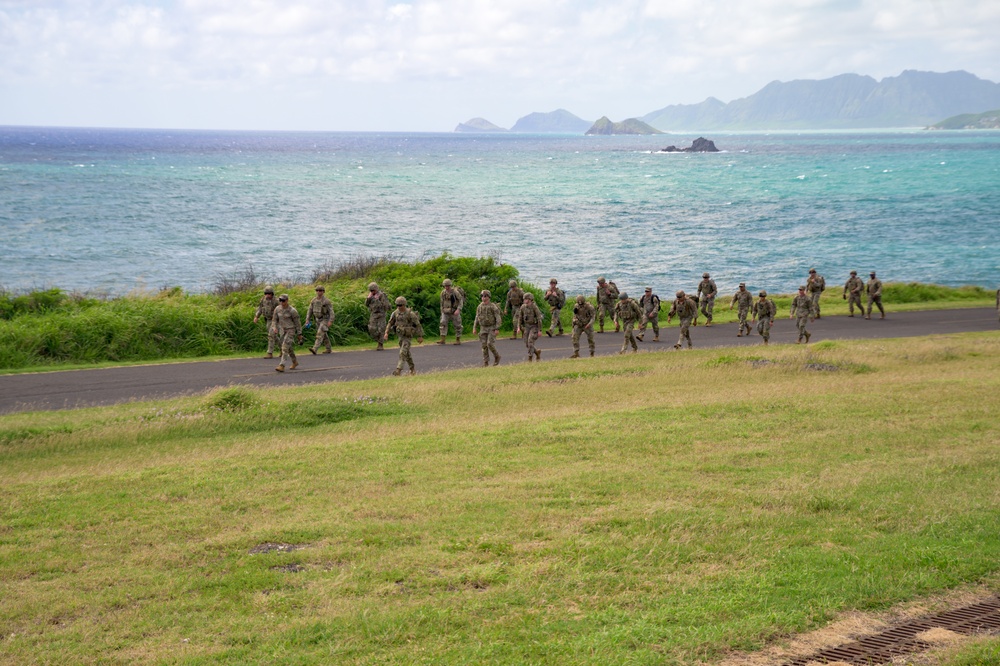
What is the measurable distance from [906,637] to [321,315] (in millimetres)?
22111

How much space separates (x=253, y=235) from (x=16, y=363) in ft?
188

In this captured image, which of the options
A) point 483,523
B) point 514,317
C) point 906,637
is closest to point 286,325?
point 514,317

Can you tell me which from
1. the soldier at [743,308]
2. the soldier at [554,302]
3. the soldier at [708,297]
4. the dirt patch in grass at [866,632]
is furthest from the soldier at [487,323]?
the dirt patch in grass at [866,632]

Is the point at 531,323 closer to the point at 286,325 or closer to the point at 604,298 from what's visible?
the point at 286,325

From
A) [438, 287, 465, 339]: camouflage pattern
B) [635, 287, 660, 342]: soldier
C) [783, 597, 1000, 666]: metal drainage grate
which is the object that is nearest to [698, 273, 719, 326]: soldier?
[635, 287, 660, 342]: soldier

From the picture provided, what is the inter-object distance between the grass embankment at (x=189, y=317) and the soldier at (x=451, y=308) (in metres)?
2.06

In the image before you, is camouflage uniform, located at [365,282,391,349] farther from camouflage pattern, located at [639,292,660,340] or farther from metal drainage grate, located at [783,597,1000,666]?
metal drainage grate, located at [783,597,1000,666]

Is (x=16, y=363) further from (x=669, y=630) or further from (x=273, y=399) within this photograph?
(x=669, y=630)

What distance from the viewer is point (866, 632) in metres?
8.41

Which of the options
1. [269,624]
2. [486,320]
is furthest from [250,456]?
[486,320]

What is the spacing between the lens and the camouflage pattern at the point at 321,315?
91.8 feet

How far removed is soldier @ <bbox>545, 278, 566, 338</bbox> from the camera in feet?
103

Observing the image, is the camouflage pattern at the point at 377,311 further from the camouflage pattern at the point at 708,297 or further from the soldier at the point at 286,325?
the camouflage pattern at the point at 708,297

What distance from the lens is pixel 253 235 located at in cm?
8219
